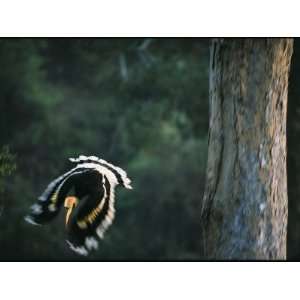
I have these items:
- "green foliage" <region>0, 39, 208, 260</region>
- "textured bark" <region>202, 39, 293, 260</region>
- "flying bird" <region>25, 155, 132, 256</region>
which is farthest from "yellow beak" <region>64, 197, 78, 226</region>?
"green foliage" <region>0, 39, 208, 260</region>

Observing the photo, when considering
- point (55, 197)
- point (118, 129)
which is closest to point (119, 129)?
point (118, 129)

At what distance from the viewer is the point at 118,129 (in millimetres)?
11383

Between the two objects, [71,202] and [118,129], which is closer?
[71,202]

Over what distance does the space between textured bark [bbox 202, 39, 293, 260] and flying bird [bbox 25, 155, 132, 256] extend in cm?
63

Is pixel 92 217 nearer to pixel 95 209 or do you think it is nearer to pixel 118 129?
pixel 95 209

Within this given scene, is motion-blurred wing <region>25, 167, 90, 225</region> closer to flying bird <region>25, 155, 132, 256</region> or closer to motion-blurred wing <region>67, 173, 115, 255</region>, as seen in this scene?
flying bird <region>25, 155, 132, 256</region>

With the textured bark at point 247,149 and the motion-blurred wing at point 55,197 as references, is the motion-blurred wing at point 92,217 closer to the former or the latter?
the motion-blurred wing at point 55,197

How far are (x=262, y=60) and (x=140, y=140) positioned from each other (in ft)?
25.6

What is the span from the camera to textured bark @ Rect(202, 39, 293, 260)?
3.94 meters

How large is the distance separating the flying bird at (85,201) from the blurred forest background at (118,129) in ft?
11.0

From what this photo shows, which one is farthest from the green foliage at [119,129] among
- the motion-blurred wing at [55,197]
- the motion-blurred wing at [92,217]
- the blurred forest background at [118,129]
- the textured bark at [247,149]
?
the textured bark at [247,149]

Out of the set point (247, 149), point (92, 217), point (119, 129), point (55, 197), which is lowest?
point (92, 217)

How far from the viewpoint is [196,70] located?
9.81m

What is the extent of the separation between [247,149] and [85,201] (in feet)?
3.29
